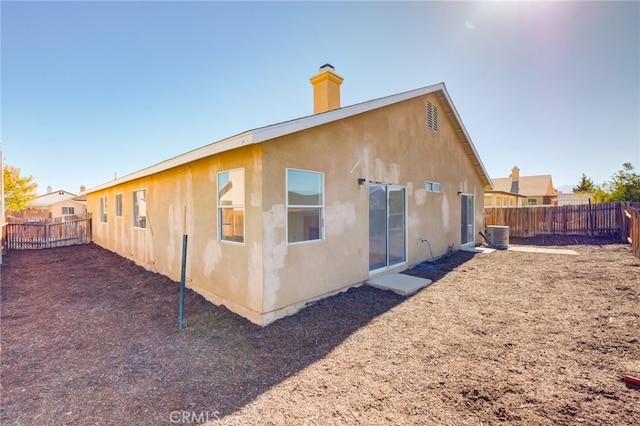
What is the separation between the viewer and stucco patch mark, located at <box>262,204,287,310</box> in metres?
4.44

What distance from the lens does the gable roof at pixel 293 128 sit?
4191mm

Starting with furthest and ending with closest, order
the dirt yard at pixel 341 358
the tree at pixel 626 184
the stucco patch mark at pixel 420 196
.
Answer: the tree at pixel 626 184, the stucco patch mark at pixel 420 196, the dirt yard at pixel 341 358

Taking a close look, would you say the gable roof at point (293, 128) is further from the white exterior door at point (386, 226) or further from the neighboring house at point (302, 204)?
the white exterior door at point (386, 226)

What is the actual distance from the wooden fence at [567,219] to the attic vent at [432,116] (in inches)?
384

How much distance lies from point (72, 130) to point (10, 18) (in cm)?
772

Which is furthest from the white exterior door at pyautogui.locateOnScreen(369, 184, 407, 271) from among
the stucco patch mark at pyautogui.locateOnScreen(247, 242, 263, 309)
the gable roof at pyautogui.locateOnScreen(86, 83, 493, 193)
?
the stucco patch mark at pyautogui.locateOnScreen(247, 242, 263, 309)

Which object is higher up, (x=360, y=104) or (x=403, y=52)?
(x=403, y=52)

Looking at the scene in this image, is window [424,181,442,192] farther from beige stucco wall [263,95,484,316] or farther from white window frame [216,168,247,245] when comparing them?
white window frame [216,168,247,245]

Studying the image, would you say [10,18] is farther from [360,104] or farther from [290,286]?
[290,286]

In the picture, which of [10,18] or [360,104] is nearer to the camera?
[360,104]

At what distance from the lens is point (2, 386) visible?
3.19 m

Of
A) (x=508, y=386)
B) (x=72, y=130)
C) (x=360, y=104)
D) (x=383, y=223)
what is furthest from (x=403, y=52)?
(x=72, y=130)

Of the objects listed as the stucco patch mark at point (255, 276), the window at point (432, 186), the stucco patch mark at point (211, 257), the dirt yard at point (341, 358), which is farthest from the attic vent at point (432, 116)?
the stucco patch mark at point (211, 257)

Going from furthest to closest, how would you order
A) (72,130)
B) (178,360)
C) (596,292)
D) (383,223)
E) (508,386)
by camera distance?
(72,130), (383,223), (596,292), (178,360), (508,386)
